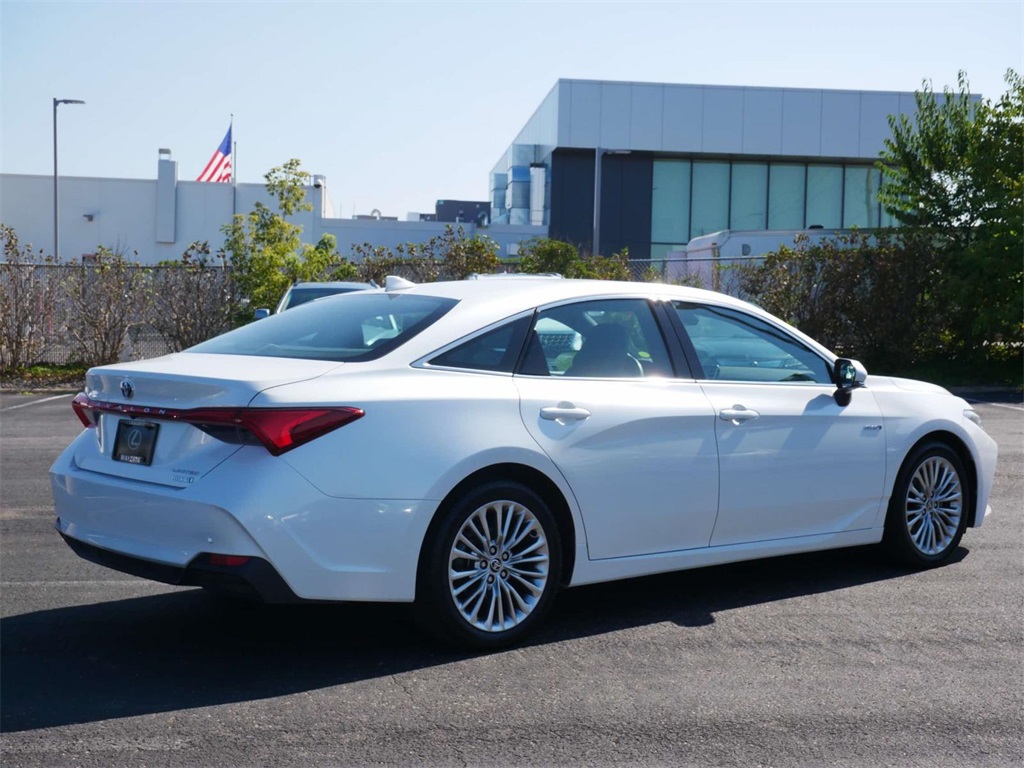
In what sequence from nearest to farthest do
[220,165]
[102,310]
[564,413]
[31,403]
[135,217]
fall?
[564,413] < [31,403] < [102,310] < [135,217] < [220,165]

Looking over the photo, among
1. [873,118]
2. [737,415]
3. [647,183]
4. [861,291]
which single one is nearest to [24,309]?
[861,291]

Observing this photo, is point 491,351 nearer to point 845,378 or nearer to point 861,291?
point 845,378

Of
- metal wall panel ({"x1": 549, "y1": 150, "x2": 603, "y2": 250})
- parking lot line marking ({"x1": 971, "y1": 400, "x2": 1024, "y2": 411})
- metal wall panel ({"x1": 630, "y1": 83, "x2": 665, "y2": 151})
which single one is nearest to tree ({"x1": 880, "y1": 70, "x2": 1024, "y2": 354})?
parking lot line marking ({"x1": 971, "y1": 400, "x2": 1024, "y2": 411})

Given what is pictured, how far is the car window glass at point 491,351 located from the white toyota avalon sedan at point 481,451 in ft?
0.03

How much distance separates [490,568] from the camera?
512 cm

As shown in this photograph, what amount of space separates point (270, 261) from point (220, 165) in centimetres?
3040

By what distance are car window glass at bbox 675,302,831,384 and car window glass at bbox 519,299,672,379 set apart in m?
0.26

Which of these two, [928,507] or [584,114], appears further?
[584,114]

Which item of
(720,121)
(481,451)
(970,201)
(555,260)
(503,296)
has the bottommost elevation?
(481,451)

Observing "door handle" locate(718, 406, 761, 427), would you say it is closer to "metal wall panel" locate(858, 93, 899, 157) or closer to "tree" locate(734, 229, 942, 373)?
"tree" locate(734, 229, 942, 373)

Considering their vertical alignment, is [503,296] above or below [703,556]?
above

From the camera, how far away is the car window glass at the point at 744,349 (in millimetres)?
6102

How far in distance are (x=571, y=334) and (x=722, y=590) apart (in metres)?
1.70

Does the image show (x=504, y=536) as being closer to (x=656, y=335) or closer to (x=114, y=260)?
(x=656, y=335)
